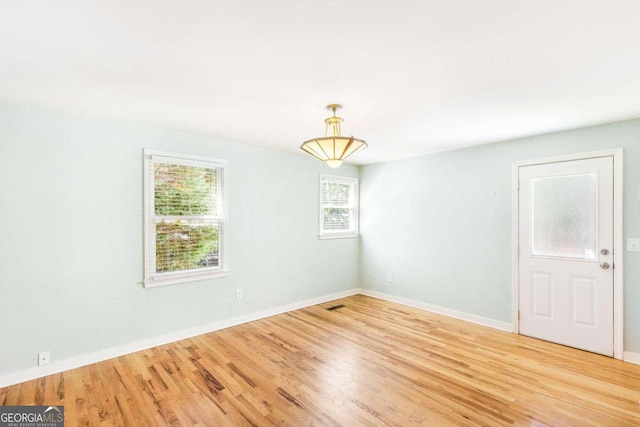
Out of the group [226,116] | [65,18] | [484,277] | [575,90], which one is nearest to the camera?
[65,18]

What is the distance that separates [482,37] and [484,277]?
3.29 meters

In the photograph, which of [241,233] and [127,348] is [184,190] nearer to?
[241,233]

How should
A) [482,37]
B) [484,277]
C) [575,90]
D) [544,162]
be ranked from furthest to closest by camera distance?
[484,277]
[544,162]
[575,90]
[482,37]

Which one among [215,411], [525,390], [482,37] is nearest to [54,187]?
[215,411]

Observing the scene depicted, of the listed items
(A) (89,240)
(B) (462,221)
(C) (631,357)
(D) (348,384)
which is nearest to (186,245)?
(A) (89,240)

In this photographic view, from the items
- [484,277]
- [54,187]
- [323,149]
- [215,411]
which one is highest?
[323,149]

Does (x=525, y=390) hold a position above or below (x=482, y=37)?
below

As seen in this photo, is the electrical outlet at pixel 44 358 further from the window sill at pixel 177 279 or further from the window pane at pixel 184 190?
the window pane at pixel 184 190

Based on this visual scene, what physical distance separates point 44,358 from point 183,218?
1741mm

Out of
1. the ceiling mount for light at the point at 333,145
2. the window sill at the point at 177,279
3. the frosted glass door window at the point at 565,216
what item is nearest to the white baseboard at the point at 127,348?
the window sill at the point at 177,279

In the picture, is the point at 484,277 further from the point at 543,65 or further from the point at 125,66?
the point at 125,66

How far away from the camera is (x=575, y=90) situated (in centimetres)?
235

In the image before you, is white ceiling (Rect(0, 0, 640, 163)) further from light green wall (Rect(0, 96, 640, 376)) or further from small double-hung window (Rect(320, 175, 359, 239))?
small double-hung window (Rect(320, 175, 359, 239))

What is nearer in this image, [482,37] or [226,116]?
[482,37]
